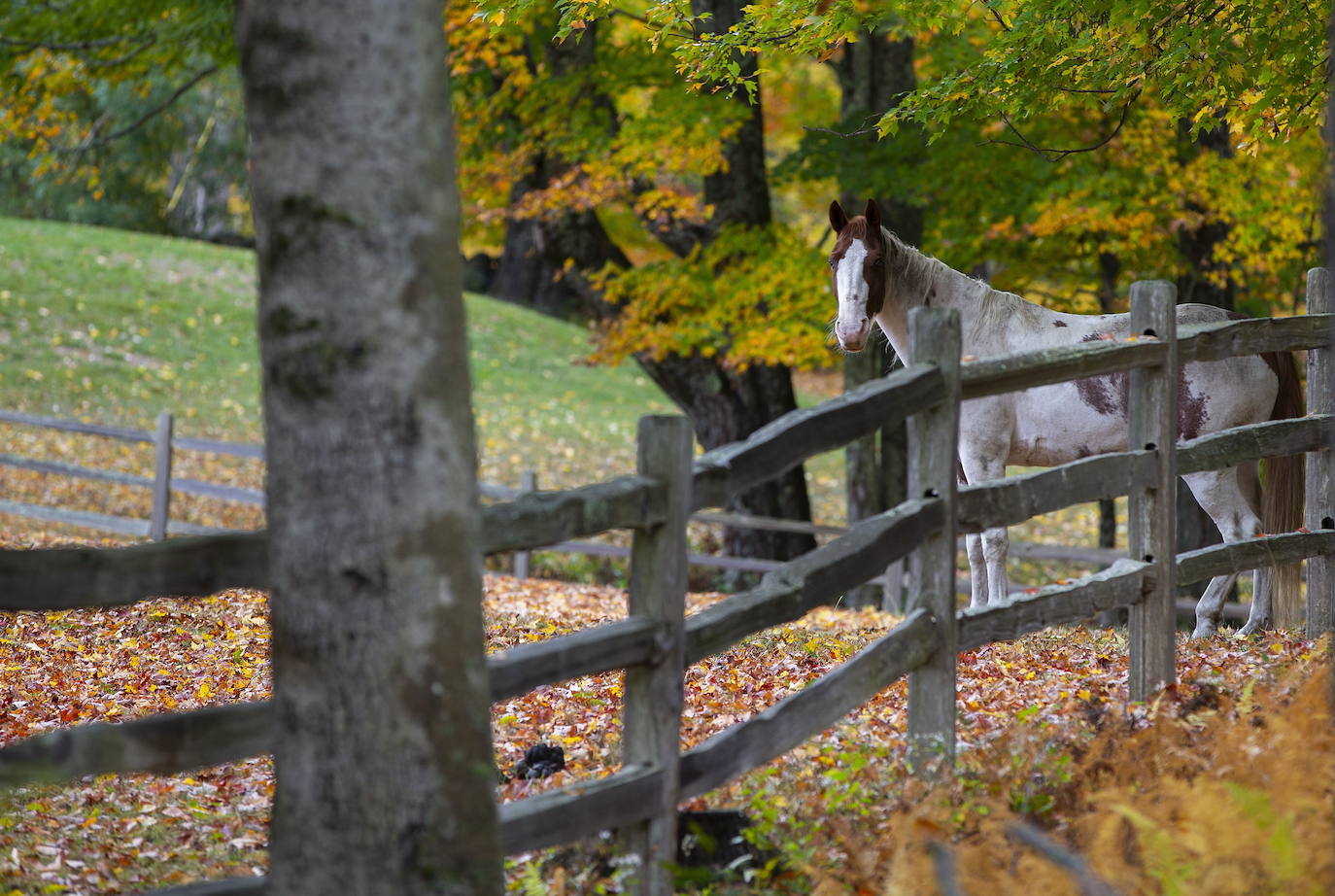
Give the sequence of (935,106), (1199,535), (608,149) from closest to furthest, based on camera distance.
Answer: (935,106) → (1199,535) → (608,149)

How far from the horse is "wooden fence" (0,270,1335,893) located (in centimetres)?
176

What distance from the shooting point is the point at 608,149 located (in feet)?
42.7

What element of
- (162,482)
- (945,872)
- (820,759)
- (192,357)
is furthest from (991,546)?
(192,357)

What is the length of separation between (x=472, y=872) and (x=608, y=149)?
10648 mm

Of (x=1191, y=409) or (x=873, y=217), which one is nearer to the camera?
(x=873, y=217)

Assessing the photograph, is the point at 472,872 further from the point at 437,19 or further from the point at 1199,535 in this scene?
the point at 1199,535

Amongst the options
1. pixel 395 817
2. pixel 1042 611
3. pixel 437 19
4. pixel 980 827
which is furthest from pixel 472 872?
pixel 1042 611

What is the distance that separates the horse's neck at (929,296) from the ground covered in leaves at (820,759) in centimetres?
182

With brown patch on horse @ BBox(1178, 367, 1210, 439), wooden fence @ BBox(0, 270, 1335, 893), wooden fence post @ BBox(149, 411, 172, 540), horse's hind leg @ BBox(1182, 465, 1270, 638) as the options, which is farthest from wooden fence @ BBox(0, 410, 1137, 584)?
wooden fence @ BBox(0, 270, 1335, 893)

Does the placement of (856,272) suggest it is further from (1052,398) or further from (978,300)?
(1052,398)

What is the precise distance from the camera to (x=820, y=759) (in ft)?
15.9

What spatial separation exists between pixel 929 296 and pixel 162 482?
10243mm

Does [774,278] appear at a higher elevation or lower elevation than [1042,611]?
higher

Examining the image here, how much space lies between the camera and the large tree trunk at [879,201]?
12.7 meters
